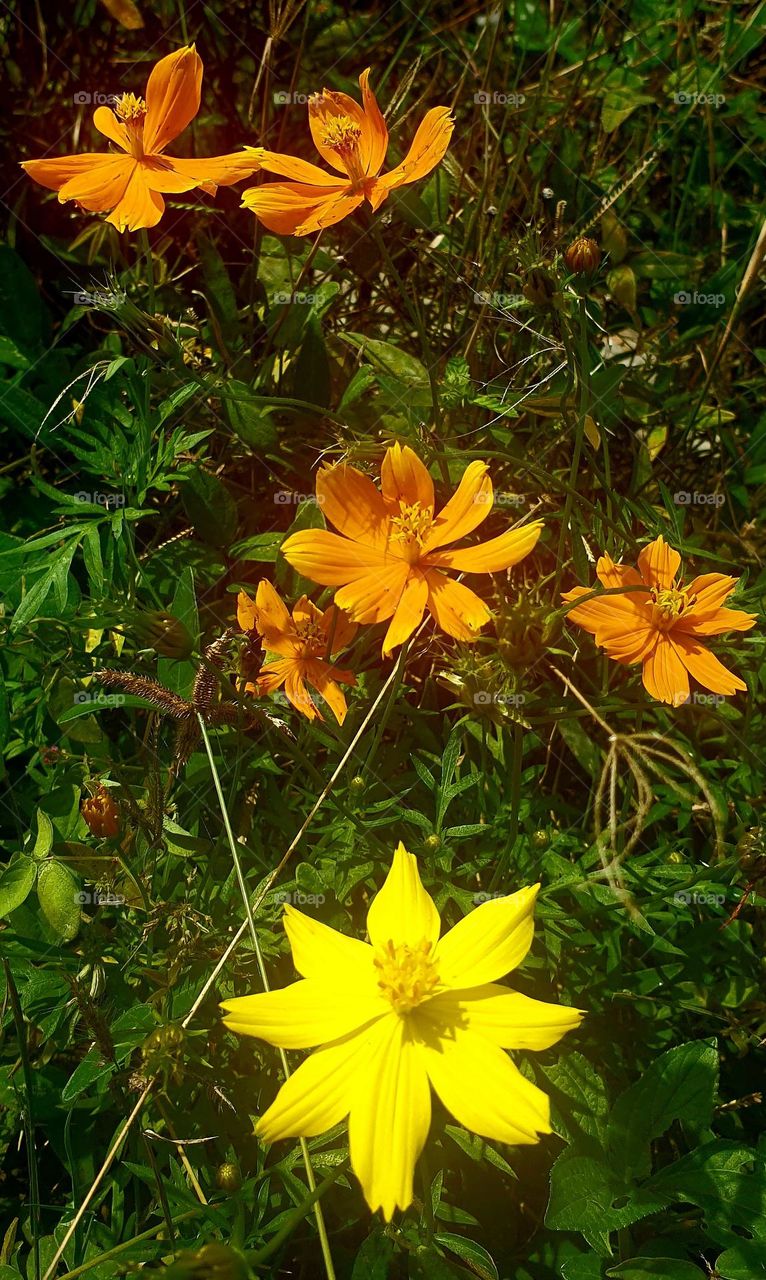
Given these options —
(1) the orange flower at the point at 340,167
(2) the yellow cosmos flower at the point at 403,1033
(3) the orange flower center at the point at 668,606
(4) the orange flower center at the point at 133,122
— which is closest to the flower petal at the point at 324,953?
(2) the yellow cosmos flower at the point at 403,1033

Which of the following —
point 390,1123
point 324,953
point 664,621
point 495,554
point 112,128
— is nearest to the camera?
point 390,1123

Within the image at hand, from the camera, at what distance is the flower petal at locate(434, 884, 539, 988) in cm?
87

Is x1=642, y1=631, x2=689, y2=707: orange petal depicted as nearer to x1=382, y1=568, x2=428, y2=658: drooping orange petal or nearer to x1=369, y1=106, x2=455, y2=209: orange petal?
x1=382, y1=568, x2=428, y2=658: drooping orange petal

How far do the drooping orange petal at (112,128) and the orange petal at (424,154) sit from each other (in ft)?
1.08

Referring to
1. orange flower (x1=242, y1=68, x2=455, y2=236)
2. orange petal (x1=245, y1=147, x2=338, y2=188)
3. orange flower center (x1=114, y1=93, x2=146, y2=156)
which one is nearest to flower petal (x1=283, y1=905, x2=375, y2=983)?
orange flower (x1=242, y1=68, x2=455, y2=236)

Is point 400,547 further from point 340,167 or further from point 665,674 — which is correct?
point 340,167

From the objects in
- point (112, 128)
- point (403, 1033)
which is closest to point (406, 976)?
point (403, 1033)

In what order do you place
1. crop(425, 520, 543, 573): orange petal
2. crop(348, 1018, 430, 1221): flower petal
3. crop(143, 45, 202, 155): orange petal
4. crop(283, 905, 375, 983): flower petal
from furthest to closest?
crop(143, 45, 202, 155): orange petal
crop(425, 520, 543, 573): orange petal
crop(283, 905, 375, 983): flower petal
crop(348, 1018, 430, 1221): flower petal

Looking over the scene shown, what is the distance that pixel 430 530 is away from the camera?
1.16 meters

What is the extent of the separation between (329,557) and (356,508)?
3.6 inches

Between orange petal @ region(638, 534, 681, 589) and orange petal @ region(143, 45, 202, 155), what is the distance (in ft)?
2.50

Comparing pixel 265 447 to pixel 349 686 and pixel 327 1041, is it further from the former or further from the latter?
A: pixel 327 1041

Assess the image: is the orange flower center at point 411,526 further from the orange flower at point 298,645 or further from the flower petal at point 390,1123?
the flower petal at point 390,1123

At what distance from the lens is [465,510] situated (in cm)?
113
